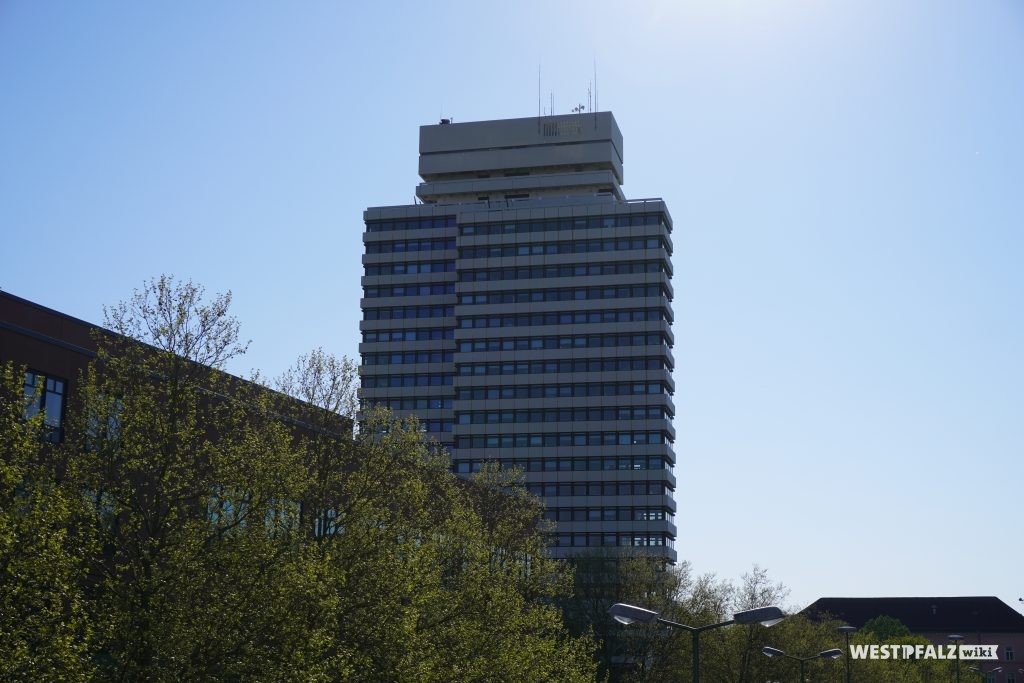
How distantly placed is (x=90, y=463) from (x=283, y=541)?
6283 mm

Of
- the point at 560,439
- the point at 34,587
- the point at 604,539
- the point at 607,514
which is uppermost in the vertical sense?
the point at 560,439

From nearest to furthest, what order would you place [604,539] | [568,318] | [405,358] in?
[604,539]
[568,318]
[405,358]

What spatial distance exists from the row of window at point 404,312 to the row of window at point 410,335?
201 cm

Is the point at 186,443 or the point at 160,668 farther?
A: the point at 186,443

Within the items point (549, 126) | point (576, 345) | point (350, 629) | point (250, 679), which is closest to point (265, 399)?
point (350, 629)

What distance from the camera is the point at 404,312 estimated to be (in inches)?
6845

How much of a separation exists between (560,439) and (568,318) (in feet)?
52.8

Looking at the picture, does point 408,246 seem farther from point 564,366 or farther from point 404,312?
point 564,366

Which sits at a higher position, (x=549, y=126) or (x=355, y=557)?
(x=549, y=126)

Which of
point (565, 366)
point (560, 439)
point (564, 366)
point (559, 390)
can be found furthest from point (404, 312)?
point (560, 439)

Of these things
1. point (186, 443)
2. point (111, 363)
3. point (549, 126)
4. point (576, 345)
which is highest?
point (549, 126)

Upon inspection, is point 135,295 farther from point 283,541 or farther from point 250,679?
point 250,679

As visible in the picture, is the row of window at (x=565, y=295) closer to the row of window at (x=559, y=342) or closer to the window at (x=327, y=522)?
the row of window at (x=559, y=342)

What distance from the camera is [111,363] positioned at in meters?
40.0
